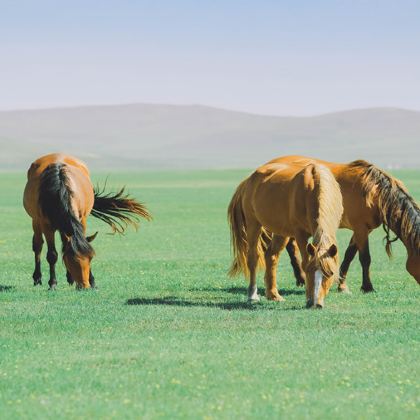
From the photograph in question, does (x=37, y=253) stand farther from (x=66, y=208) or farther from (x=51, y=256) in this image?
(x=66, y=208)

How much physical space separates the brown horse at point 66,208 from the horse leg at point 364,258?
150 inches

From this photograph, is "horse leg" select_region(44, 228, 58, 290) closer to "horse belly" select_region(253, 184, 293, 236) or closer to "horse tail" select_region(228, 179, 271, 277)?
"horse tail" select_region(228, 179, 271, 277)

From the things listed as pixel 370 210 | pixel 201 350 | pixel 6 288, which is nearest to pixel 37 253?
pixel 6 288

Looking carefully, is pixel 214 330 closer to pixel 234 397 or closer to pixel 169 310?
pixel 169 310

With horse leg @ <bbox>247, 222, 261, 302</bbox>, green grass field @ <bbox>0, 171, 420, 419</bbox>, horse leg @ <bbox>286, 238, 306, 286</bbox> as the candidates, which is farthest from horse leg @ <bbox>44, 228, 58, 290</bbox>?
horse leg @ <bbox>286, 238, 306, 286</bbox>

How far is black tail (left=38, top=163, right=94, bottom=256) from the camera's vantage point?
44.1 ft

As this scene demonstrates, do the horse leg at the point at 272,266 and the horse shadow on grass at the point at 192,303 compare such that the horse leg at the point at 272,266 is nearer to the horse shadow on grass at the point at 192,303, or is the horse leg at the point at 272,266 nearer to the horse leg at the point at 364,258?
the horse shadow on grass at the point at 192,303

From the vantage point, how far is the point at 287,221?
41.7 feet

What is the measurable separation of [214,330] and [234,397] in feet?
9.90

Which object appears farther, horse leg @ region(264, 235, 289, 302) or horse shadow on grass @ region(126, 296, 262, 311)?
horse leg @ region(264, 235, 289, 302)

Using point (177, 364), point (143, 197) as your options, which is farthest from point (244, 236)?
point (143, 197)

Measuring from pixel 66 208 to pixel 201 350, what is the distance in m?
5.00

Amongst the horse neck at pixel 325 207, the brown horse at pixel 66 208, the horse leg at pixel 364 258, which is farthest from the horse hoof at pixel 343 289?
the brown horse at pixel 66 208

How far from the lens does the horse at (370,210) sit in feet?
42.4
